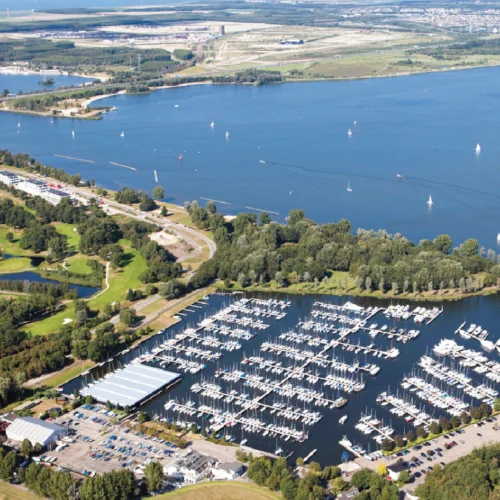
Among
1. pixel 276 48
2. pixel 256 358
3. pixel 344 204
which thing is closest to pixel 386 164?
pixel 344 204

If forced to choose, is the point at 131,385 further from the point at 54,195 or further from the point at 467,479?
the point at 54,195

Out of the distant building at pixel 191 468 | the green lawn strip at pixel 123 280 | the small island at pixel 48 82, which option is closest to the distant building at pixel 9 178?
the green lawn strip at pixel 123 280

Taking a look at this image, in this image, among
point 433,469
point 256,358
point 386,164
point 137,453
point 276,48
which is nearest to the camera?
point 433,469

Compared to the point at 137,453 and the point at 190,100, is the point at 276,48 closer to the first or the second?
the point at 190,100

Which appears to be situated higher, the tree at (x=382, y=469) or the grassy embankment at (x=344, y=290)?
the grassy embankment at (x=344, y=290)

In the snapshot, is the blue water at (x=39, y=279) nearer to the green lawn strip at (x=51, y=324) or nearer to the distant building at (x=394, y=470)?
the green lawn strip at (x=51, y=324)

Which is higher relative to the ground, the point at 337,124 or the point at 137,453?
the point at 337,124

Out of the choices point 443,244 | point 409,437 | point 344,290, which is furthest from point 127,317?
point 443,244
